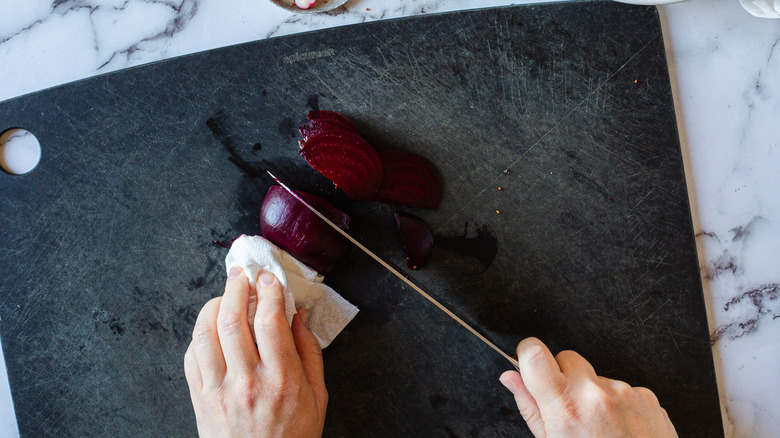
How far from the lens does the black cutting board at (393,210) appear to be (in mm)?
1496

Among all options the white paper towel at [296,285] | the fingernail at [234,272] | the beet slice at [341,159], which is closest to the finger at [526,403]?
the white paper towel at [296,285]

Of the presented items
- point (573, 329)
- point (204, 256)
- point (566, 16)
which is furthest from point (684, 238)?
point (204, 256)

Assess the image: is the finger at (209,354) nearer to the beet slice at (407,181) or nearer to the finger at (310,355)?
the finger at (310,355)

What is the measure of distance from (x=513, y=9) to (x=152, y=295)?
52.1 inches

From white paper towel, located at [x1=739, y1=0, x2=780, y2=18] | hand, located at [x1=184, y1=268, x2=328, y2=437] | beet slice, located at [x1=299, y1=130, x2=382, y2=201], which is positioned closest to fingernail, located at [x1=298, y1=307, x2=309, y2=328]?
hand, located at [x1=184, y1=268, x2=328, y2=437]

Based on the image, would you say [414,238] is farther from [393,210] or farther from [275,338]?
[275,338]

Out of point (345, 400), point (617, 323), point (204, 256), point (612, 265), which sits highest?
point (612, 265)

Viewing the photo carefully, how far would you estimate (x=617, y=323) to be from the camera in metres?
1.52

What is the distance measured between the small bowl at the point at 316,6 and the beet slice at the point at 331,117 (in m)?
0.30

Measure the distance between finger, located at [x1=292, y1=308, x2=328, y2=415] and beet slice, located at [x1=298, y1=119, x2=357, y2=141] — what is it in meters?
0.49

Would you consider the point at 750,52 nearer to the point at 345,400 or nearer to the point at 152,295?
the point at 345,400

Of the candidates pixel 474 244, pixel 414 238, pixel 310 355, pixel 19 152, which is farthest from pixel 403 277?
pixel 19 152

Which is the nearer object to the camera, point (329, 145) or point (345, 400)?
point (329, 145)

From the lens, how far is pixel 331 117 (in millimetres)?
1488
